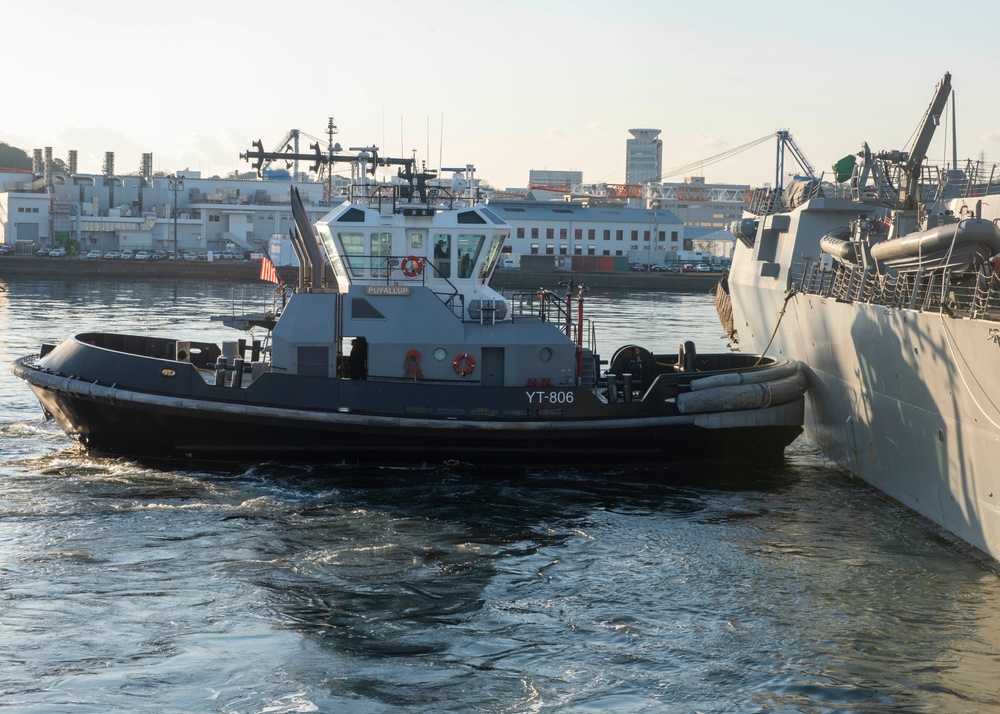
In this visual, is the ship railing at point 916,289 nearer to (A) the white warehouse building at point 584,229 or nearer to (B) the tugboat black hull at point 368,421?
(B) the tugboat black hull at point 368,421

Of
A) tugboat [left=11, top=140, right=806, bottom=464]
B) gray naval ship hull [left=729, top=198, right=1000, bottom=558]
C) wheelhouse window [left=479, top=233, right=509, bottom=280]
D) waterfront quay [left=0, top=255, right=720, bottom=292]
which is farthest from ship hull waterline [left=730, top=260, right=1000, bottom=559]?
waterfront quay [left=0, top=255, right=720, bottom=292]

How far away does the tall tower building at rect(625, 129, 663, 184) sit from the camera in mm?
184875

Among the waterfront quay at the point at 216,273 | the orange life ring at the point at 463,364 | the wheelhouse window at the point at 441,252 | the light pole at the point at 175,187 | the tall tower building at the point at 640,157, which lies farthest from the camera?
the tall tower building at the point at 640,157

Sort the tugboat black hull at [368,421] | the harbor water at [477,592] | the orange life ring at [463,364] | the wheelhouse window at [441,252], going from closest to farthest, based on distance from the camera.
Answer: the harbor water at [477,592]
the tugboat black hull at [368,421]
the orange life ring at [463,364]
the wheelhouse window at [441,252]

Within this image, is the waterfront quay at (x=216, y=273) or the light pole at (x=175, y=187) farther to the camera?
the light pole at (x=175, y=187)

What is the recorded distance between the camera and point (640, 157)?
187 metres

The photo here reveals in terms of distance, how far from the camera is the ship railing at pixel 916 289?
12.6 metres

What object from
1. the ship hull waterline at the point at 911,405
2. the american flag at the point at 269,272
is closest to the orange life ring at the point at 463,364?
the american flag at the point at 269,272

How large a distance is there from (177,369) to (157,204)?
7666 cm

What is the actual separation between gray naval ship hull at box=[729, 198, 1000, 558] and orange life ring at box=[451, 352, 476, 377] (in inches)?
233

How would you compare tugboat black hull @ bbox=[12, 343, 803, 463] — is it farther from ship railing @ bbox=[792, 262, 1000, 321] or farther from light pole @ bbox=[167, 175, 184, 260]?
light pole @ bbox=[167, 175, 184, 260]

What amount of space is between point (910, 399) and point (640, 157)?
178390mm

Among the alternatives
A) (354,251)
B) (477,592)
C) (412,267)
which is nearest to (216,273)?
(354,251)

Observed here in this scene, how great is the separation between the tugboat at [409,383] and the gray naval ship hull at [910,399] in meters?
0.94
